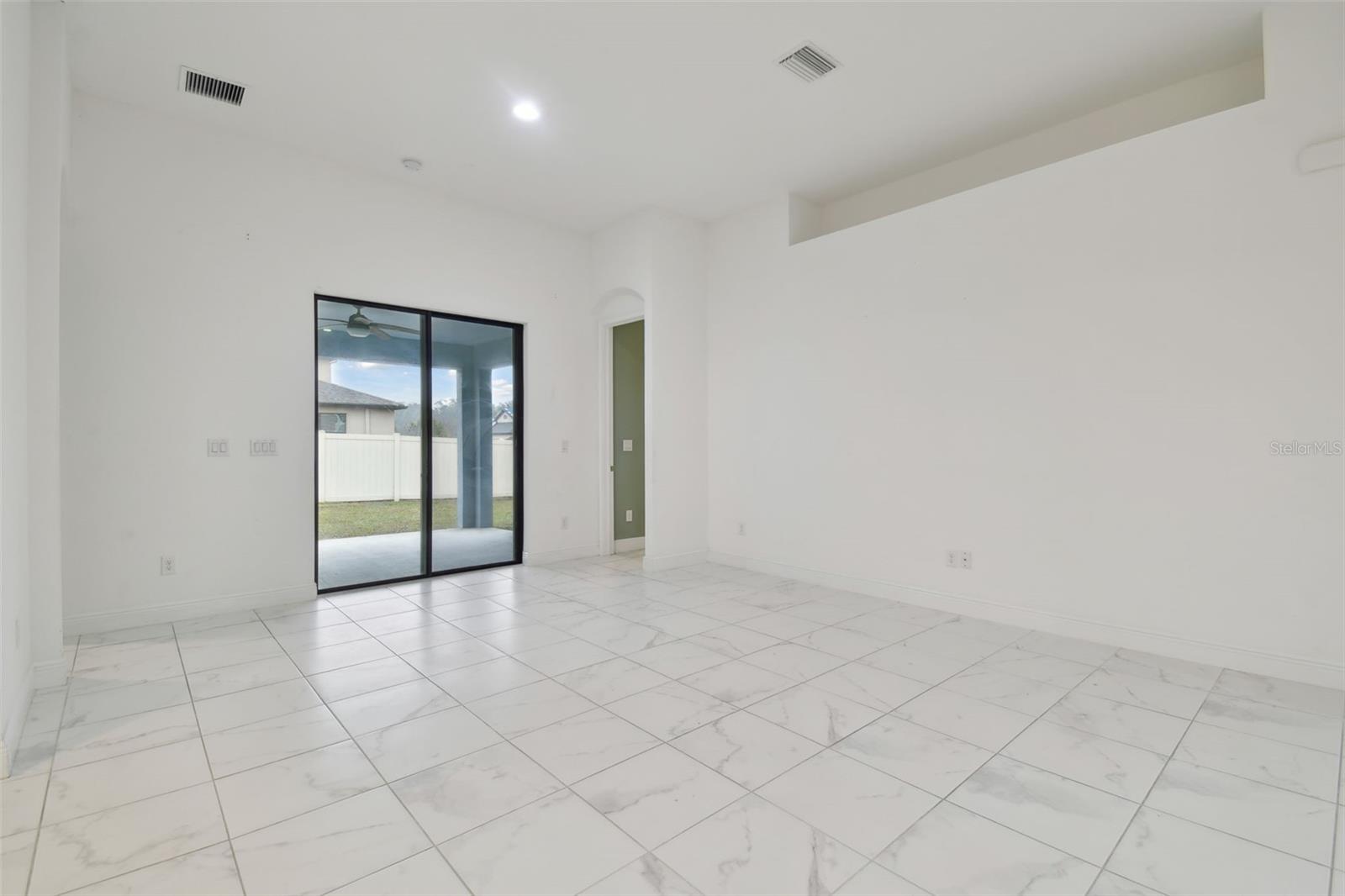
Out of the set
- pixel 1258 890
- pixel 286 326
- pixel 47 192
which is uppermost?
pixel 47 192

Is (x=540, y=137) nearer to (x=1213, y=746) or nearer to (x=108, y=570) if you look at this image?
(x=108, y=570)

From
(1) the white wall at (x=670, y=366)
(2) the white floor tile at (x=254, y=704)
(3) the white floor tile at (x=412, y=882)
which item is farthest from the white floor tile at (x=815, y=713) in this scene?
(1) the white wall at (x=670, y=366)

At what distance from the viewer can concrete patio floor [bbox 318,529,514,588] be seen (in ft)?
16.6

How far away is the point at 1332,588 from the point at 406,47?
219 inches

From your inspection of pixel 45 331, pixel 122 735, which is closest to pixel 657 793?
pixel 122 735

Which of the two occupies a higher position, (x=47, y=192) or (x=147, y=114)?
(x=147, y=114)

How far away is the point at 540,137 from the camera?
4.31 m

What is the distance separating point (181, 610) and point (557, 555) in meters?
2.98

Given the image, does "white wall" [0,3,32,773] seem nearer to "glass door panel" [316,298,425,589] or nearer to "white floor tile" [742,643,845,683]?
"glass door panel" [316,298,425,589]

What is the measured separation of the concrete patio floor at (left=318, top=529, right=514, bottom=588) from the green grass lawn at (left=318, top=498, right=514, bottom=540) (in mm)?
84

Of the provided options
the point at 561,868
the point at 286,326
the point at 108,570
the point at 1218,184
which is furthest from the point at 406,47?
the point at 1218,184

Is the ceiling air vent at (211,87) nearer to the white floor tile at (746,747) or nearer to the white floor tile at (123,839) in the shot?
the white floor tile at (123,839)

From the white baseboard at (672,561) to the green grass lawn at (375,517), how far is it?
1853 millimetres

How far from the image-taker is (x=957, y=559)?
14.0 ft
